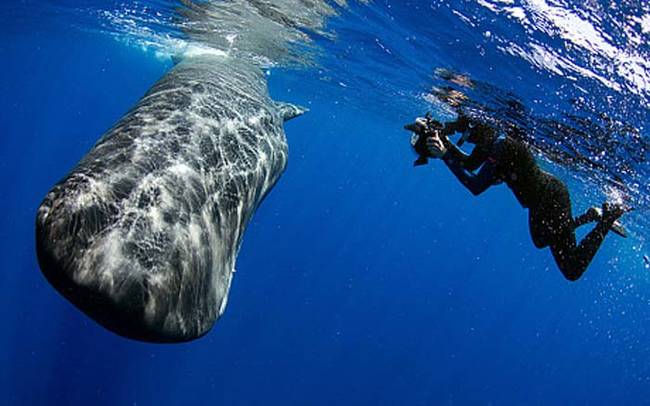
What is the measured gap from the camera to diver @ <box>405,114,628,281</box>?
24.0 feet

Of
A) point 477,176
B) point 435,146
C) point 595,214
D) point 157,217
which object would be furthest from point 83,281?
point 595,214

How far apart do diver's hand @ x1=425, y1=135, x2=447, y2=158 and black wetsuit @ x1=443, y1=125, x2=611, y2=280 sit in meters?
0.56

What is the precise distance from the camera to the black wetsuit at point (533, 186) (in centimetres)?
732

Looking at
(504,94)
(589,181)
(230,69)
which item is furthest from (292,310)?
(230,69)

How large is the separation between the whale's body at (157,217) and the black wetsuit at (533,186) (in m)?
3.83

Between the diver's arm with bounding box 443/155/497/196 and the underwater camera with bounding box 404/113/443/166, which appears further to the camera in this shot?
the diver's arm with bounding box 443/155/497/196

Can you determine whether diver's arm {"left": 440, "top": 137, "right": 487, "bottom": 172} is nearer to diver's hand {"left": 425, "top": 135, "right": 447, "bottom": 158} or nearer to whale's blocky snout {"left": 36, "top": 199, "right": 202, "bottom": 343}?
diver's hand {"left": 425, "top": 135, "right": 447, "bottom": 158}

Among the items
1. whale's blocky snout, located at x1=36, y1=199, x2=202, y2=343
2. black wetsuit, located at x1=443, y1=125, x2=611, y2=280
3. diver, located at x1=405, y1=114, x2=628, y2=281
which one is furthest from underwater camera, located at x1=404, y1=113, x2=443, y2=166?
whale's blocky snout, located at x1=36, y1=199, x2=202, y2=343

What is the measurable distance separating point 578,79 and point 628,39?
2.34 metres

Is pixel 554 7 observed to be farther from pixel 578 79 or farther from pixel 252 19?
pixel 252 19

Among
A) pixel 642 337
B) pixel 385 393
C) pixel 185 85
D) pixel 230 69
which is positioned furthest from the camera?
pixel 642 337

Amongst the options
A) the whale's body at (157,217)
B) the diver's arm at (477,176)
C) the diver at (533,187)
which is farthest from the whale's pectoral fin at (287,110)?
the whale's body at (157,217)

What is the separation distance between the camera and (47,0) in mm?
20016

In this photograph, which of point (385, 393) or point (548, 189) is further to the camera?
point (385, 393)
